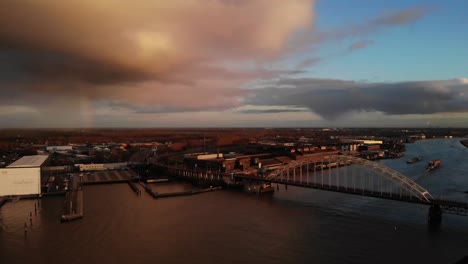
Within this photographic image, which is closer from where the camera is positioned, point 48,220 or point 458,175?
point 48,220

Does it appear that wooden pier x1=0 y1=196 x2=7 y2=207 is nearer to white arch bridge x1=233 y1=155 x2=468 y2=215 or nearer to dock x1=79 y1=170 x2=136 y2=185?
dock x1=79 y1=170 x2=136 y2=185

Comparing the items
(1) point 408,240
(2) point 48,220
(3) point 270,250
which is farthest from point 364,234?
(2) point 48,220

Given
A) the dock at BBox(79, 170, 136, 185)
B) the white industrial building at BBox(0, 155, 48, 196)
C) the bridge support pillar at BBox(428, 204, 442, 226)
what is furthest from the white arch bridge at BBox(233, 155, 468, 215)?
the white industrial building at BBox(0, 155, 48, 196)

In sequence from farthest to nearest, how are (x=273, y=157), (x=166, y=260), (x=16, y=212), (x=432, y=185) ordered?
(x=273, y=157) → (x=432, y=185) → (x=16, y=212) → (x=166, y=260)

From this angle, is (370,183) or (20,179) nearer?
(20,179)

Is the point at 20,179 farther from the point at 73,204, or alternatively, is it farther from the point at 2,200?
the point at 73,204

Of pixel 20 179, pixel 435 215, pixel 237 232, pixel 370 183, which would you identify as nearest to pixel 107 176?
pixel 20 179

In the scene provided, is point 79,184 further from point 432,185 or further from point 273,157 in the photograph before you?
point 432,185
